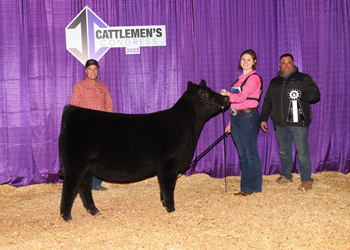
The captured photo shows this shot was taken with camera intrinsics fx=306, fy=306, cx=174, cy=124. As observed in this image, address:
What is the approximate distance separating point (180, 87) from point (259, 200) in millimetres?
2382

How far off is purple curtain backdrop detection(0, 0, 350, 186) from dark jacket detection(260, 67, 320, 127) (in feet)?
2.63

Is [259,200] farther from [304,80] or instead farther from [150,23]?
[150,23]

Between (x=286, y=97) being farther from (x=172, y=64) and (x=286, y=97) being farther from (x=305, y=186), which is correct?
(x=172, y=64)

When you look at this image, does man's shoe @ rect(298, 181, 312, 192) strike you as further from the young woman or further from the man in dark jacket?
the young woman

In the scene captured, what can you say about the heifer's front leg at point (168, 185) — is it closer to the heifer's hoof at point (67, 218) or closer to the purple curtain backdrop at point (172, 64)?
the heifer's hoof at point (67, 218)

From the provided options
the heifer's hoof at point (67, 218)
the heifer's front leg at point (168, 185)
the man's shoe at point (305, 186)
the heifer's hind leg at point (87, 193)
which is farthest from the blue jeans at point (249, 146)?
the heifer's hoof at point (67, 218)

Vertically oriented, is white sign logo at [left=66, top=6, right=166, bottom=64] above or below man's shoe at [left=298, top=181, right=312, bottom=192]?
above

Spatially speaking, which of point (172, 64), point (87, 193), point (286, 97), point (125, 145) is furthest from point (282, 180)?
point (87, 193)

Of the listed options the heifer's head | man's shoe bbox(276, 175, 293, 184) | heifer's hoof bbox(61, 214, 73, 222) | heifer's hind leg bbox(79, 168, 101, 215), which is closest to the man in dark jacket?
man's shoe bbox(276, 175, 293, 184)

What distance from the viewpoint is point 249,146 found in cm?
398

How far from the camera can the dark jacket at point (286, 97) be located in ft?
14.3

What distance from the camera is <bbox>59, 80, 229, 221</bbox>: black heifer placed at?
10.4 ft

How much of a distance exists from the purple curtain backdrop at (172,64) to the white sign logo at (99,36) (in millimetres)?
85

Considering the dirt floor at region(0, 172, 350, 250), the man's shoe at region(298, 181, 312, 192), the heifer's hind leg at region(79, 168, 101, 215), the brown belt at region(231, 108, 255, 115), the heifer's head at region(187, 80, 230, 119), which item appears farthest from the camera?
the man's shoe at region(298, 181, 312, 192)
